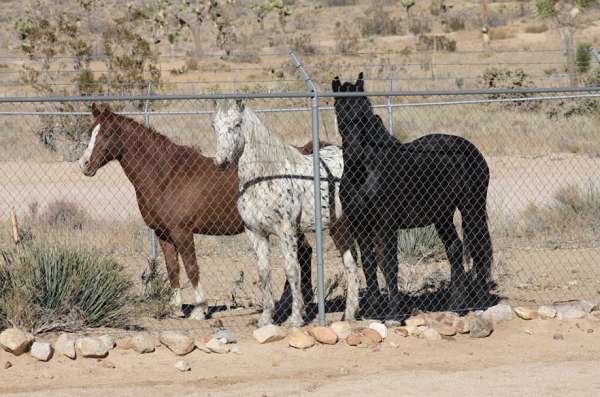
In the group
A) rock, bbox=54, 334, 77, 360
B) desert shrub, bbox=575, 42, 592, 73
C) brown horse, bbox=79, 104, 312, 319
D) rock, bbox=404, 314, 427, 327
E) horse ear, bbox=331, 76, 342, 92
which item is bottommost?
desert shrub, bbox=575, 42, 592, 73

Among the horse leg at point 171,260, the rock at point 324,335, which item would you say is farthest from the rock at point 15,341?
the horse leg at point 171,260

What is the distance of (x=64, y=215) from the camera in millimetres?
16953

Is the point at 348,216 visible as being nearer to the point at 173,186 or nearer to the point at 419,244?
the point at 173,186

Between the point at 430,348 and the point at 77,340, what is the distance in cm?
299

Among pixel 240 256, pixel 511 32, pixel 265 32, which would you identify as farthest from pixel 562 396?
pixel 265 32

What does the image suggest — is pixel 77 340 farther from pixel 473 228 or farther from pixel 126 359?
pixel 473 228

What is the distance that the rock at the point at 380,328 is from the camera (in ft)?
30.8

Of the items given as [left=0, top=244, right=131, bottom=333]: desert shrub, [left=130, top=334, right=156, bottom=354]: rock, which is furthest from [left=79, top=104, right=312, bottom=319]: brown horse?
[left=130, top=334, right=156, bottom=354]: rock

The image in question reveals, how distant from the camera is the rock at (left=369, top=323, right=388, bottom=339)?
9.38m

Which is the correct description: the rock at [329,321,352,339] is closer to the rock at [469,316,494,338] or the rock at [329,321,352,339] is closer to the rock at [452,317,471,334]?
the rock at [452,317,471,334]

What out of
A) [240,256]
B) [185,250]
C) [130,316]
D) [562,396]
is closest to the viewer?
[562,396]

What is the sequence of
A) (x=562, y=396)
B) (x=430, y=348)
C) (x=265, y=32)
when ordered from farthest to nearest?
(x=265, y=32) < (x=430, y=348) < (x=562, y=396)

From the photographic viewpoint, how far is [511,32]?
157 ft

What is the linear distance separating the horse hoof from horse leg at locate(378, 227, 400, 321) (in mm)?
1999
